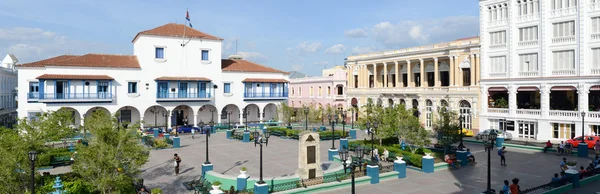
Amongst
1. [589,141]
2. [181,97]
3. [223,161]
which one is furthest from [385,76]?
[223,161]

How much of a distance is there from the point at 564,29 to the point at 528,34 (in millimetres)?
2996

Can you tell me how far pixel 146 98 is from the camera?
4528 cm

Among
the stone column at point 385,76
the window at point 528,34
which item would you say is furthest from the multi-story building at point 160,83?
the window at point 528,34

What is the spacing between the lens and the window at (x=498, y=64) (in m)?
38.8

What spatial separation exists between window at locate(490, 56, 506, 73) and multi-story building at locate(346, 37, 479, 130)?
1488 mm

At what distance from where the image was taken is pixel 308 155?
19.8 meters

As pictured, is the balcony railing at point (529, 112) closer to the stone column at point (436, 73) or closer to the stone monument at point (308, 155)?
the stone column at point (436, 73)

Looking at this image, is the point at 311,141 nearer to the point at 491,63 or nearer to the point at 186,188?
the point at 186,188

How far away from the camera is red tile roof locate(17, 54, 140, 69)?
41.5m

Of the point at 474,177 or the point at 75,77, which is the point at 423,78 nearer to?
the point at 474,177

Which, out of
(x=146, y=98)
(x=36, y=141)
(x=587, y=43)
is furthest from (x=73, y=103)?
(x=587, y=43)

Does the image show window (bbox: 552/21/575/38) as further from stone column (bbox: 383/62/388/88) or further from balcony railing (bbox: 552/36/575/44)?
stone column (bbox: 383/62/388/88)

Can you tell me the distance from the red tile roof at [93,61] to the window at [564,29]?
39601 mm

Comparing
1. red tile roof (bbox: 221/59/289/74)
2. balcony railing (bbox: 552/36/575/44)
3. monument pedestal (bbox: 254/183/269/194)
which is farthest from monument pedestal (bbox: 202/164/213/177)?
balcony railing (bbox: 552/36/575/44)
